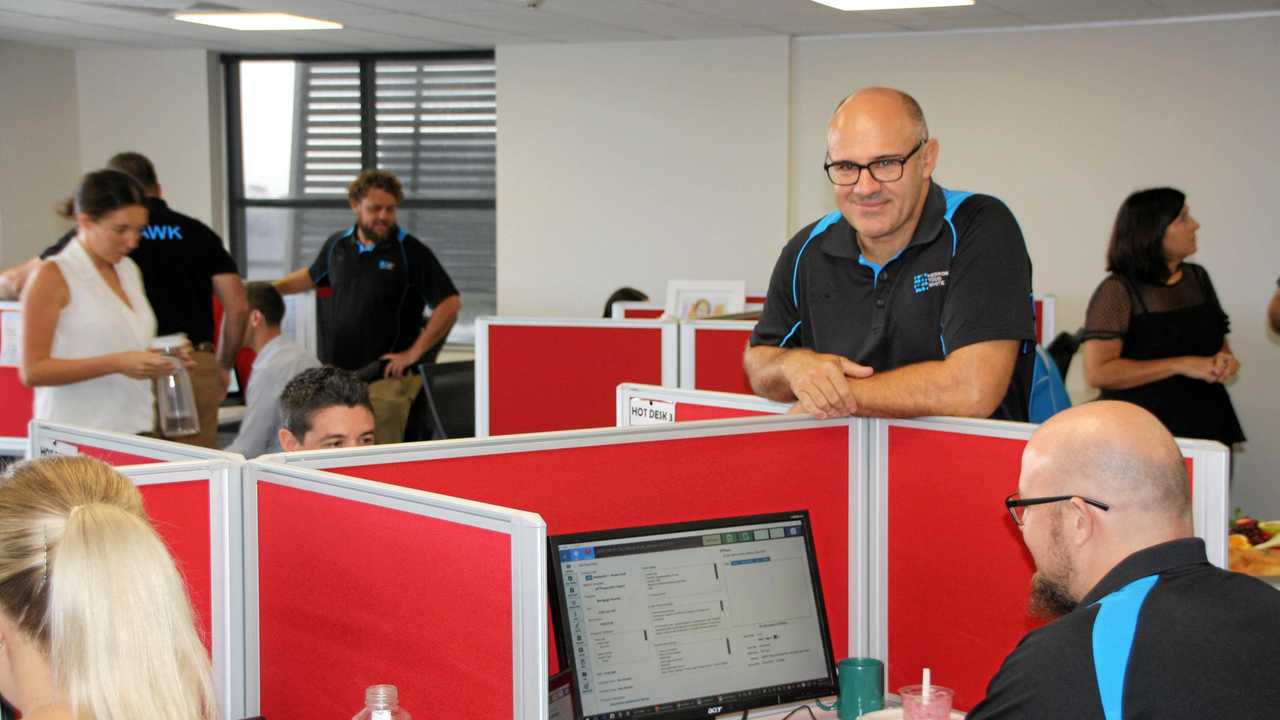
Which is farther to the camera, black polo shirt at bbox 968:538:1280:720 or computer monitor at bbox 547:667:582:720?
computer monitor at bbox 547:667:582:720

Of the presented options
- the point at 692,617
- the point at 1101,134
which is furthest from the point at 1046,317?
the point at 692,617

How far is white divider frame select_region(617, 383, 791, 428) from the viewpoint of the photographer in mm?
2277

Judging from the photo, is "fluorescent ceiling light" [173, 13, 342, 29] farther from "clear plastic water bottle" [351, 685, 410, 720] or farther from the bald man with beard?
the bald man with beard

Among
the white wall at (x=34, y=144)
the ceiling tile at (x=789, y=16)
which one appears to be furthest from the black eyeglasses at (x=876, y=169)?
the white wall at (x=34, y=144)

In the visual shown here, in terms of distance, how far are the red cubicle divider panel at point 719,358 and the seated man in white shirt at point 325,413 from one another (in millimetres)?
1469

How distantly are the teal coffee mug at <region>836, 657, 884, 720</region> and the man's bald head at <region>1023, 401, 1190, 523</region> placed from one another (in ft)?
1.92

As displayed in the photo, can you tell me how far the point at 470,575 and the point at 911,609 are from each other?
976 millimetres

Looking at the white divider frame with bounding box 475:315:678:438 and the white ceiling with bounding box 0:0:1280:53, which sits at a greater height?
the white ceiling with bounding box 0:0:1280:53

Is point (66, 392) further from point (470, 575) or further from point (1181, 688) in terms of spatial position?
point (1181, 688)

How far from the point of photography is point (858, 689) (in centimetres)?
199

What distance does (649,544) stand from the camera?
1.86m

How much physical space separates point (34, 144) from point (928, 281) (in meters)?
7.37

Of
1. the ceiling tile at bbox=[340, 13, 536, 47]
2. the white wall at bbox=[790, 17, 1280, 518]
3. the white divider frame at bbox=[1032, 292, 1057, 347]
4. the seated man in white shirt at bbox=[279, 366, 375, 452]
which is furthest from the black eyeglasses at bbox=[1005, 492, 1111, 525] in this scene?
the ceiling tile at bbox=[340, 13, 536, 47]

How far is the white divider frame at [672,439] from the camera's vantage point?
173 cm
